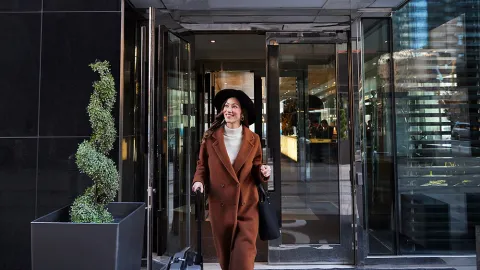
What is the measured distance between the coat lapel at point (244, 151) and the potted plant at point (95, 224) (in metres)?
0.78

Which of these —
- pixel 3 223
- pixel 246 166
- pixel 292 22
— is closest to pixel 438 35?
pixel 292 22

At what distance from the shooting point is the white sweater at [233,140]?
2.90 metres

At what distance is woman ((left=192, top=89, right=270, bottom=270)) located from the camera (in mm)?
2723

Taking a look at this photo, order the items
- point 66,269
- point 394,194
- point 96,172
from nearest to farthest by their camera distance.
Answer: point 66,269 < point 96,172 < point 394,194

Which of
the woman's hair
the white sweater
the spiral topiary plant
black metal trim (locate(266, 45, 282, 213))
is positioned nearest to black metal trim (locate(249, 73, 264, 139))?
black metal trim (locate(266, 45, 282, 213))

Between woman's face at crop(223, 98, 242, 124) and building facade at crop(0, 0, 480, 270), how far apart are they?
1.15 m

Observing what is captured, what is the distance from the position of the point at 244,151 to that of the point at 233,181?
0.25 metres

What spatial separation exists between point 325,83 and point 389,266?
223 centimetres

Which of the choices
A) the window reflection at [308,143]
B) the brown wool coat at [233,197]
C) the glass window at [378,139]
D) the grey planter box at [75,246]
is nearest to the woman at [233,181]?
the brown wool coat at [233,197]

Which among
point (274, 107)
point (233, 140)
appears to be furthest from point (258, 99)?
point (233, 140)

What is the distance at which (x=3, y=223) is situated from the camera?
11.9ft

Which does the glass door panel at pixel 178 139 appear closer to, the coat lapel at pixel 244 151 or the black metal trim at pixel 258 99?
the coat lapel at pixel 244 151

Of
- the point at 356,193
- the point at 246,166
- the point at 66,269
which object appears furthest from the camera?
the point at 356,193

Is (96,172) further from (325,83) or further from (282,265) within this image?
(325,83)
